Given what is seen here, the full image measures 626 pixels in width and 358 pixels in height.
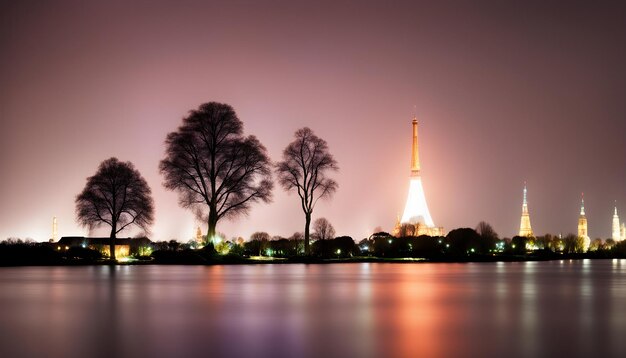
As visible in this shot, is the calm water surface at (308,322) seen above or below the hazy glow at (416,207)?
below

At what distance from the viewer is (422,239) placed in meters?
103

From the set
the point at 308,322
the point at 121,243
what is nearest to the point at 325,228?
the point at 121,243

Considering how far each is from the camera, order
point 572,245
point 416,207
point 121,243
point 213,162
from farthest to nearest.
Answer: point 572,245
point 416,207
point 121,243
point 213,162

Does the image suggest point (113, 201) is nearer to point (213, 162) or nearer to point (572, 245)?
point (213, 162)

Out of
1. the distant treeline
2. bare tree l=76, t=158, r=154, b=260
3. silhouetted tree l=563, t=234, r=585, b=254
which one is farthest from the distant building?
silhouetted tree l=563, t=234, r=585, b=254

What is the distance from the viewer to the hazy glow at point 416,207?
15812 cm

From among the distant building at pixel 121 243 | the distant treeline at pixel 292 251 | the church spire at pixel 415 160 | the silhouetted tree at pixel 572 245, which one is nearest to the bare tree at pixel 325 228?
the distant treeline at pixel 292 251

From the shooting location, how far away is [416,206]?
534 feet

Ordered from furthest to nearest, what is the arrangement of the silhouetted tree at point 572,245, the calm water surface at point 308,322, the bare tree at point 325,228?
the silhouetted tree at point 572,245, the bare tree at point 325,228, the calm water surface at point 308,322

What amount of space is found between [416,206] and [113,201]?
4081 inches

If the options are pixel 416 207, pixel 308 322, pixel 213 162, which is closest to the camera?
pixel 308 322

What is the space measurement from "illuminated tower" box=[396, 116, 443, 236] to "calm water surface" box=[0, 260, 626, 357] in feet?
408

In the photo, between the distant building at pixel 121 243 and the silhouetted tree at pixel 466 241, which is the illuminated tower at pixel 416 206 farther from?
the distant building at pixel 121 243

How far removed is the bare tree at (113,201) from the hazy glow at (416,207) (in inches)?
3712
